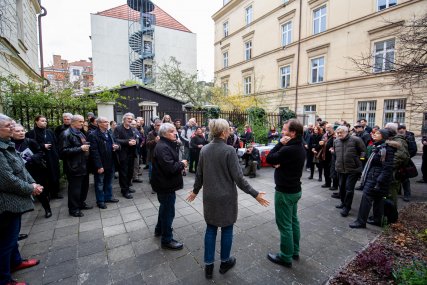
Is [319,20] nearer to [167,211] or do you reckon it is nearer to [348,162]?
[348,162]

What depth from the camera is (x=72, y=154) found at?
419 centimetres

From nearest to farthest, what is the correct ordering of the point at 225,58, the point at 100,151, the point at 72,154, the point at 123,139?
1. the point at 72,154
2. the point at 100,151
3. the point at 123,139
4. the point at 225,58

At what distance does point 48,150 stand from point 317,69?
64.3 feet

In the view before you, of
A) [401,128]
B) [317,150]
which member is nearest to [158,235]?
[317,150]

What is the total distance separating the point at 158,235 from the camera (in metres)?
3.58

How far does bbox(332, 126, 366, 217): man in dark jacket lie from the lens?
4395 mm

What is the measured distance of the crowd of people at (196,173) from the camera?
2473 millimetres

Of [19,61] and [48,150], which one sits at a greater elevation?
[19,61]

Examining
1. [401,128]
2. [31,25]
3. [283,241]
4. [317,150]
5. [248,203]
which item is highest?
[31,25]

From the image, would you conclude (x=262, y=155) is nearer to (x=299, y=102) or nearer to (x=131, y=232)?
(x=131, y=232)

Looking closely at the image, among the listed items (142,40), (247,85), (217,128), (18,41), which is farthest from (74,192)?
(142,40)

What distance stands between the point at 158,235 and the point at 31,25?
13260 mm

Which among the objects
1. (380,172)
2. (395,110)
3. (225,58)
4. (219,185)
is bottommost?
(380,172)

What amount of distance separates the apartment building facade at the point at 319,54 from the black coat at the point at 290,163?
395 inches
